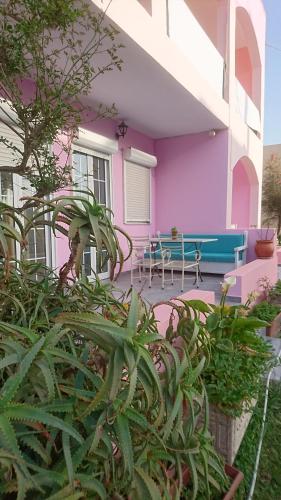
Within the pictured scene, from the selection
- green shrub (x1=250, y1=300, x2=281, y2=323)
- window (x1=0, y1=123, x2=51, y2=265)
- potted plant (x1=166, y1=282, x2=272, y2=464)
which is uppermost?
window (x1=0, y1=123, x2=51, y2=265)

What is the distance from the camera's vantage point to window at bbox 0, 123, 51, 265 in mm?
4047

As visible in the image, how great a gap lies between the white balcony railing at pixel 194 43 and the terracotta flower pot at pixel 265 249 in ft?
11.1

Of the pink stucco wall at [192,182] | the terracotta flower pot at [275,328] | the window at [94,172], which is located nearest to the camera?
the terracotta flower pot at [275,328]

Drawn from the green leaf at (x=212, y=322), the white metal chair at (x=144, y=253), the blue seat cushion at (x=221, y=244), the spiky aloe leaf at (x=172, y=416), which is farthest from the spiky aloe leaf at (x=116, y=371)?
the blue seat cushion at (x=221, y=244)

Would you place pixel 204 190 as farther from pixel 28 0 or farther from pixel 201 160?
pixel 28 0

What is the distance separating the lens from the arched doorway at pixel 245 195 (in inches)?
368

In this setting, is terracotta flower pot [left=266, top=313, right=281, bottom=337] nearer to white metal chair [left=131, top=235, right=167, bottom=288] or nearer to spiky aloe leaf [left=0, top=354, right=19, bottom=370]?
white metal chair [left=131, top=235, right=167, bottom=288]

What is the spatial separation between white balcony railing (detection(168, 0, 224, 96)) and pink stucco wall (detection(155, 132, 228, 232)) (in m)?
1.30

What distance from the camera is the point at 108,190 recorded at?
20.4 ft

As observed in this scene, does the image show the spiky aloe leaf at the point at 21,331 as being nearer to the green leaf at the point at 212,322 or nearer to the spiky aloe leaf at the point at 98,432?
the spiky aloe leaf at the point at 98,432

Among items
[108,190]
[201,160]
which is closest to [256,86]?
[201,160]

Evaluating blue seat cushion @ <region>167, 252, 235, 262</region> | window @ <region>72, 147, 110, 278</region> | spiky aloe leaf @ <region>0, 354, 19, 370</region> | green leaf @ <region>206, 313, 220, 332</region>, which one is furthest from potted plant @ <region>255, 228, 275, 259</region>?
spiky aloe leaf @ <region>0, 354, 19, 370</region>

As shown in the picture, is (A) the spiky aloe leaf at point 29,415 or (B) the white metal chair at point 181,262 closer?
(A) the spiky aloe leaf at point 29,415

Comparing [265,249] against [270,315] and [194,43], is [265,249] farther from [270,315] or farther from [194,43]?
[194,43]
